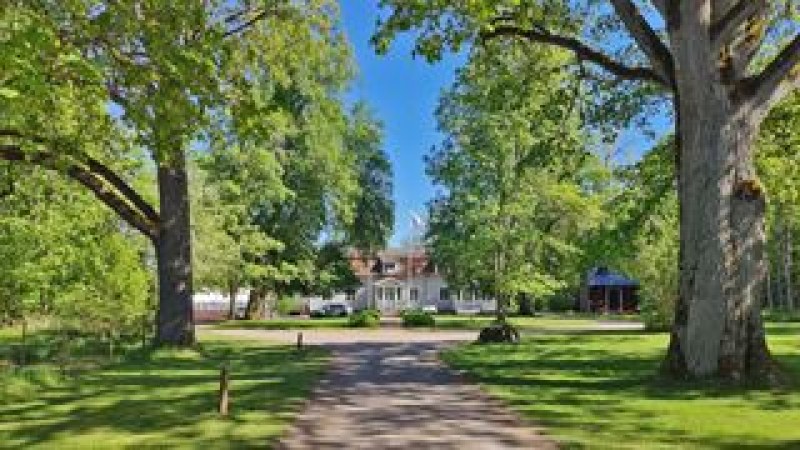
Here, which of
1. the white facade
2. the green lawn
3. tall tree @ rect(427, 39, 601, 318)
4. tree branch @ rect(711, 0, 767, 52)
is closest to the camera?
tree branch @ rect(711, 0, 767, 52)

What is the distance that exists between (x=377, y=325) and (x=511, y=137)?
2183 cm

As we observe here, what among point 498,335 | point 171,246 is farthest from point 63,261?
point 498,335

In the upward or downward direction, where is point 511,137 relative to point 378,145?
downward

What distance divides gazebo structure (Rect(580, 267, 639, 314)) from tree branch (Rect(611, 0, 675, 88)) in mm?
72363

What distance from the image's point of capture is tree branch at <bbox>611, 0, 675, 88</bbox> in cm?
2206

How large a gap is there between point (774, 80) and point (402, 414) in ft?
33.0

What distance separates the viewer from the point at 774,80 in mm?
20938

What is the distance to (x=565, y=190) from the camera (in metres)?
47.1

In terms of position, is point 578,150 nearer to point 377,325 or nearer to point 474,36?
point 474,36

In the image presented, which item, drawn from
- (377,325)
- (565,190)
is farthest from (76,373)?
(377,325)

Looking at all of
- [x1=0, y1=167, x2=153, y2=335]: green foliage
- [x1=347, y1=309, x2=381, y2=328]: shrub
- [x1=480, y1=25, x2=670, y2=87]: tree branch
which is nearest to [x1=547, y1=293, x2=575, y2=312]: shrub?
[x1=347, y1=309, x2=381, y2=328]: shrub

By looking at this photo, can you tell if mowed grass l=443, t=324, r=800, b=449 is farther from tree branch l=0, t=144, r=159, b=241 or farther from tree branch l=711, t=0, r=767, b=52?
tree branch l=0, t=144, r=159, b=241

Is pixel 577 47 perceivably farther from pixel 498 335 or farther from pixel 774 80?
pixel 498 335

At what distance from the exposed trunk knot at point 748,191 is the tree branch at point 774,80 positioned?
1502 mm
